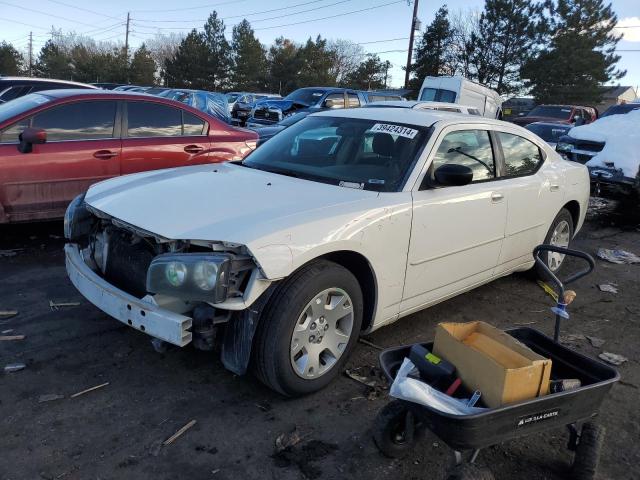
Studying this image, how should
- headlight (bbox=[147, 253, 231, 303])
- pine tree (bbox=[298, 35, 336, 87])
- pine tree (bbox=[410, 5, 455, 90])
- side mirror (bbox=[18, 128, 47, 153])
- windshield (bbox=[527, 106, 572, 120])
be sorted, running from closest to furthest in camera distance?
headlight (bbox=[147, 253, 231, 303]), side mirror (bbox=[18, 128, 47, 153]), windshield (bbox=[527, 106, 572, 120]), pine tree (bbox=[410, 5, 455, 90]), pine tree (bbox=[298, 35, 336, 87])

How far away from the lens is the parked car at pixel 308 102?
Answer: 1741 cm

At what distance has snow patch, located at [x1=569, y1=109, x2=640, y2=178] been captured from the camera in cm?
872

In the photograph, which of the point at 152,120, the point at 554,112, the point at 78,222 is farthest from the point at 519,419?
the point at 554,112

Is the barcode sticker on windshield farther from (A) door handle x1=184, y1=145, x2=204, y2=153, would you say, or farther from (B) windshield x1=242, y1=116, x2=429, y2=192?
(A) door handle x1=184, y1=145, x2=204, y2=153

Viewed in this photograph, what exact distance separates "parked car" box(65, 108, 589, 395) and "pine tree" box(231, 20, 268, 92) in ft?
173

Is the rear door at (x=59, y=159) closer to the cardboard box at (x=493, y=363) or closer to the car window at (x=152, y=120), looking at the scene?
the car window at (x=152, y=120)

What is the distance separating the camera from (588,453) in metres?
2.60

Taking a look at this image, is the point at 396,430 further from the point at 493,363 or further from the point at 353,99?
the point at 353,99

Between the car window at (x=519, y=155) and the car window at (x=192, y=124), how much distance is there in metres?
3.63

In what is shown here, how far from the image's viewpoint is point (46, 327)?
156 inches

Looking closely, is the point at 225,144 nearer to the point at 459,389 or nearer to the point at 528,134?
the point at 528,134

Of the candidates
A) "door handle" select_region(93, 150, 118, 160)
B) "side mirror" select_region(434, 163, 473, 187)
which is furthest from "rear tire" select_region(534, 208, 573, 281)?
"door handle" select_region(93, 150, 118, 160)

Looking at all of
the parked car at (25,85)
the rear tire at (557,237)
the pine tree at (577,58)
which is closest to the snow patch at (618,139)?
the rear tire at (557,237)

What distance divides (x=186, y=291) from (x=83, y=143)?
12.0 feet
